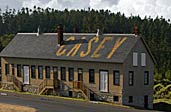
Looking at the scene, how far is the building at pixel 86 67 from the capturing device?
45.0 meters

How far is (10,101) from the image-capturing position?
142 ft

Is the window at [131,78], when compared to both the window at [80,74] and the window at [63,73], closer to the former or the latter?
the window at [80,74]

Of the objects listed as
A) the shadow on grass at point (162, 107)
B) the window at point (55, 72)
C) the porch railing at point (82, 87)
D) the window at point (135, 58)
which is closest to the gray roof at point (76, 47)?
the window at point (135, 58)

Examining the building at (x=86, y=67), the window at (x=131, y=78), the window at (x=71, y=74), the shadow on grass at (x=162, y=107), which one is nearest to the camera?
the building at (x=86, y=67)

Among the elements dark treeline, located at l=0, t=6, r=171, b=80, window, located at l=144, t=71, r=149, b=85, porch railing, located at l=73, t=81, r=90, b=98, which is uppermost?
dark treeline, located at l=0, t=6, r=171, b=80

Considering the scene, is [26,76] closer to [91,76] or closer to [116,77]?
[91,76]

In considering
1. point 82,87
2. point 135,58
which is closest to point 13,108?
point 82,87

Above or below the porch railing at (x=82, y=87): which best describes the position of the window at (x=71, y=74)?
above

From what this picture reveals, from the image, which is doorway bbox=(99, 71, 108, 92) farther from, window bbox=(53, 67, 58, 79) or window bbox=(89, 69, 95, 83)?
window bbox=(53, 67, 58, 79)

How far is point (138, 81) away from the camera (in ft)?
152

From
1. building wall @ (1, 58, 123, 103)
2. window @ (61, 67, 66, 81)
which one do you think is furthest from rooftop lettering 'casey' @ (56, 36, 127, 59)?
window @ (61, 67, 66, 81)

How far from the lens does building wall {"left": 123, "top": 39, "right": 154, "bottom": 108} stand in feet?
147

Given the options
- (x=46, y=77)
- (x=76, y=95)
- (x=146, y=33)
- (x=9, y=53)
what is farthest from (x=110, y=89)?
(x=146, y=33)

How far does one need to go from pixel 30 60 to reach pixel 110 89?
1266 cm
